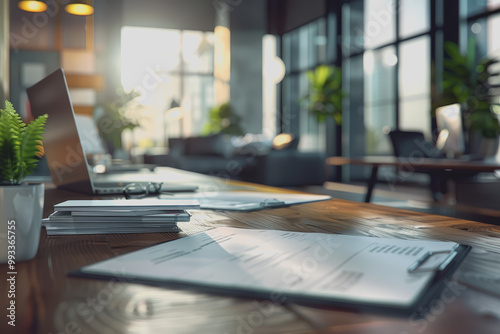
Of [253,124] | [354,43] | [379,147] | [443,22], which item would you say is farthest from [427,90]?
[253,124]

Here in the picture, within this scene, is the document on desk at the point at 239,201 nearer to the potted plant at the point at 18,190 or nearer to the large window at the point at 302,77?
the potted plant at the point at 18,190

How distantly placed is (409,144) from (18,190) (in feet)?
14.3

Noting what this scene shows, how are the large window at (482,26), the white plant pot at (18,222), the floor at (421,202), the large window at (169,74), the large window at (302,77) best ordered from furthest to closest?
the large window at (169,74), the large window at (302,77), the large window at (482,26), the floor at (421,202), the white plant pot at (18,222)

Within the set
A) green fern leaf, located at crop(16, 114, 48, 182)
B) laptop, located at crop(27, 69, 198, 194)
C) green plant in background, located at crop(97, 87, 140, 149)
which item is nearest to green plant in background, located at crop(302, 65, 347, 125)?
green plant in background, located at crop(97, 87, 140, 149)

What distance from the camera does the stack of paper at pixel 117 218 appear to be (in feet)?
1.82

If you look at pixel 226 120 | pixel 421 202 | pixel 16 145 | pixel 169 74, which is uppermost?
pixel 169 74

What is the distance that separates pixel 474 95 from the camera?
4.38 metres

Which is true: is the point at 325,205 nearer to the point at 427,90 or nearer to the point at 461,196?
the point at 461,196

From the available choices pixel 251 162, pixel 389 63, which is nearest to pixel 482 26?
pixel 389 63

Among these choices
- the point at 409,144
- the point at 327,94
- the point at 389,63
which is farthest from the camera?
the point at 327,94

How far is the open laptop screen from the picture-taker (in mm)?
845

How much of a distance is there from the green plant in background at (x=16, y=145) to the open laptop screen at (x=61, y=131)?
413mm

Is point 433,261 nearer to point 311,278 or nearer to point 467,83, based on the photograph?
point 311,278

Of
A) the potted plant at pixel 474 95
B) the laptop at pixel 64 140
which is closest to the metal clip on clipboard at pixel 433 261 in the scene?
the laptop at pixel 64 140
